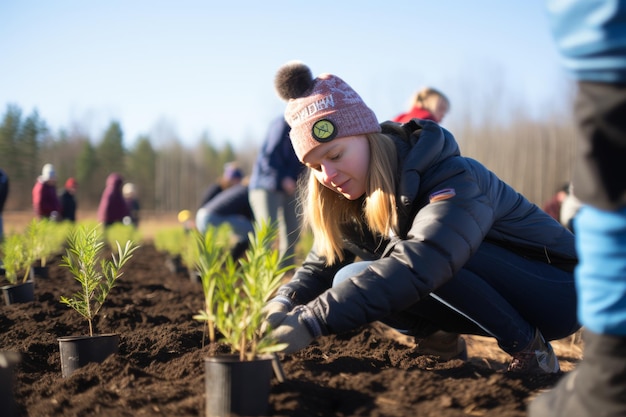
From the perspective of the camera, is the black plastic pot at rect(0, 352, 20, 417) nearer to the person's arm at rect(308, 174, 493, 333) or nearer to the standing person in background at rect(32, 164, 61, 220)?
the person's arm at rect(308, 174, 493, 333)

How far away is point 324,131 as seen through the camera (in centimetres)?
243

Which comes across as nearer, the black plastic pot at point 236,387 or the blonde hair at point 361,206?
the black plastic pot at point 236,387

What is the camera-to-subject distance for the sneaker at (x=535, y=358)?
2.45m

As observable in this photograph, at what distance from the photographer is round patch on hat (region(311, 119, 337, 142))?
242cm

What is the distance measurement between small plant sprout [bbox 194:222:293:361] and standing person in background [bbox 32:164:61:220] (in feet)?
37.9

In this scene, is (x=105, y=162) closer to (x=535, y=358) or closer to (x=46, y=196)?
(x=46, y=196)

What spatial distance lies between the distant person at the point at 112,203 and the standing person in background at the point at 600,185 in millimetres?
12745

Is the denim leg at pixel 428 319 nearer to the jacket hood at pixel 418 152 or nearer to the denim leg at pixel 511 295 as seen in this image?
the denim leg at pixel 511 295

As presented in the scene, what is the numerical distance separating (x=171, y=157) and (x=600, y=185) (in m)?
59.7

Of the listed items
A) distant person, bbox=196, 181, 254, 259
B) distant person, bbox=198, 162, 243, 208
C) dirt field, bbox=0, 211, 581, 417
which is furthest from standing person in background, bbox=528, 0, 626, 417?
distant person, bbox=198, 162, 243, 208

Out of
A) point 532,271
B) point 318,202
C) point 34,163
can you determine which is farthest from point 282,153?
point 34,163

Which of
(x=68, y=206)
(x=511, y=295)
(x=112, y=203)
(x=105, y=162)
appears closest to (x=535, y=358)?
(x=511, y=295)

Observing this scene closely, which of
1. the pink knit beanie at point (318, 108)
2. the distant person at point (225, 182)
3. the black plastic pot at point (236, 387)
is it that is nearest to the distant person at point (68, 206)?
the distant person at point (225, 182)

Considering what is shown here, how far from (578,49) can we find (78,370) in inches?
73.5
